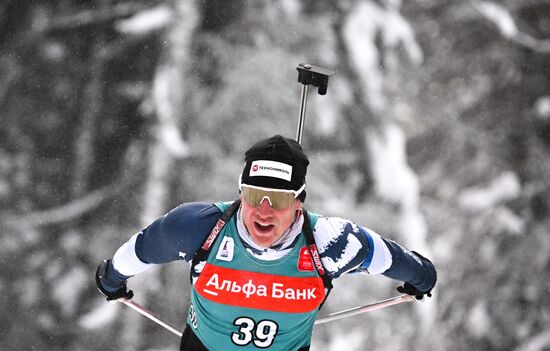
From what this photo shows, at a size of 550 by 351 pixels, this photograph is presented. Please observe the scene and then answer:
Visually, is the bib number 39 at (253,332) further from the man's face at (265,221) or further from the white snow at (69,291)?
the white snow at (69,291)

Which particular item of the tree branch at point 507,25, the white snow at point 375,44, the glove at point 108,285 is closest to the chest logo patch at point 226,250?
the glove at point 108,285

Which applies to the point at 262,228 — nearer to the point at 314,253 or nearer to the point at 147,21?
the point at 314,253

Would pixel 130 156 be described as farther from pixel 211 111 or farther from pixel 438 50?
pixel 438 50

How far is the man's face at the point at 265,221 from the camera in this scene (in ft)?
6.18

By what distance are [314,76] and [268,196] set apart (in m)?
0.64

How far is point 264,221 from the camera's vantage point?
6.20 feet

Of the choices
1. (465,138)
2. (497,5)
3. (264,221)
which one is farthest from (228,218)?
(497,5)

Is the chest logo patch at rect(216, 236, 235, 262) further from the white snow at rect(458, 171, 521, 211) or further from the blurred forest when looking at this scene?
the white snow at rect(458, 171, 521, 211)

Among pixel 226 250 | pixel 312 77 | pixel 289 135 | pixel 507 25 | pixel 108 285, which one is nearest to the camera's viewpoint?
pixel 226 250

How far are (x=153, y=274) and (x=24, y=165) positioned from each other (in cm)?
80

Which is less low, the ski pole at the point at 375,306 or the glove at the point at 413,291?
the glove at the point at 413,291

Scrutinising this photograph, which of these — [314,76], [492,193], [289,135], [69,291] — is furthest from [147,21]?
[492,193]

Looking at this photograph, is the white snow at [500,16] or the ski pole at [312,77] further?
the white snow at [500,16]

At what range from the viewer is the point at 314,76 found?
94.6 inches
